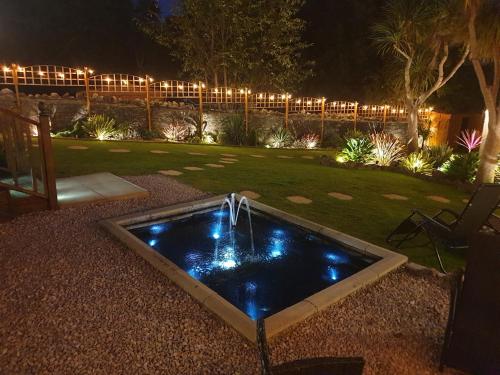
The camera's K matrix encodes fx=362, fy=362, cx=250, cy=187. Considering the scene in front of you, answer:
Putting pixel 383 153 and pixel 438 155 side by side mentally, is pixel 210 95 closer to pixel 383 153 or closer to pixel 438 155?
pixel 383 153

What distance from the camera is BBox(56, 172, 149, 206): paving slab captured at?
16.3 ft

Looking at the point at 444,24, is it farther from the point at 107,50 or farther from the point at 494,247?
the point at 107,50

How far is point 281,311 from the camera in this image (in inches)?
106

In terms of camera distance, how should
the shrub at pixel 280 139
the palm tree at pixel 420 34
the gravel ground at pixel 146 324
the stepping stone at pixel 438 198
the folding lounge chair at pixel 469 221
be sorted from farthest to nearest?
the shrub at pixel 280 139 → the palm tree at pixel 420 34 → the stepping stone at pixel 438 198 → the folding lounge chair at pixel 469 221 → the gravel ground at pixel 146 324

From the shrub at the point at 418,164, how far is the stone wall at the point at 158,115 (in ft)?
21.5

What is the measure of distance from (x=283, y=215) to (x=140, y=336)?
275 cm

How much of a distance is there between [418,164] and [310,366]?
364 inches

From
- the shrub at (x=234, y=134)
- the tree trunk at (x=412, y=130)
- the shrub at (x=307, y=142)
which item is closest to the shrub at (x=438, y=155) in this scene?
the tree trunk at (x=412, y=130)

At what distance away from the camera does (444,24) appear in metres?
9.12

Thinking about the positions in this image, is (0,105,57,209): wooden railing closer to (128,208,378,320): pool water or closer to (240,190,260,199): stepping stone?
(128,208,378,320): pool water

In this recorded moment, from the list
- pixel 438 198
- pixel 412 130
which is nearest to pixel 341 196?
pixel 438 198

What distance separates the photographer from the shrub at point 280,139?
14703 mm

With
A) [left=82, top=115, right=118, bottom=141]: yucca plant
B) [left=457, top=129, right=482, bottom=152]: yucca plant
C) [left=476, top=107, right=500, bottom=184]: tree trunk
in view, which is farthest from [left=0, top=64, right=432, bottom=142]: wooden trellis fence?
[left=476, top=107, right=500, bottom=184]: tree trunk

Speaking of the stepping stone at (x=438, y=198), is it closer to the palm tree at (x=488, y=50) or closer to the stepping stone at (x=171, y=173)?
the palm tree at (x=488, y=50)
